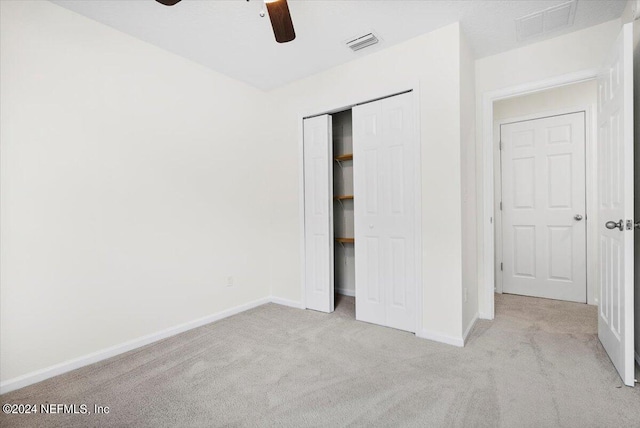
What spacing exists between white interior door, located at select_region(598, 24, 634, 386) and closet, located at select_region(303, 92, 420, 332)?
1247 millimetres

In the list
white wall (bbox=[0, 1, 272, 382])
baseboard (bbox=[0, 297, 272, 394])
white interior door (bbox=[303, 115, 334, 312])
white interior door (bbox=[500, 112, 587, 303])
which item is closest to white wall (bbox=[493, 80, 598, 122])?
white interior door (bbox=[500, 112, 587, 303])

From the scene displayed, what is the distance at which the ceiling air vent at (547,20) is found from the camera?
7.57 ft

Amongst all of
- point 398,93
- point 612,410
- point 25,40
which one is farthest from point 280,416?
point 25,40

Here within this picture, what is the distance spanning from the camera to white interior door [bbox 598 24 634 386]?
1.83 m

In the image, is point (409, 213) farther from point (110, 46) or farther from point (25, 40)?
point (25, 40)

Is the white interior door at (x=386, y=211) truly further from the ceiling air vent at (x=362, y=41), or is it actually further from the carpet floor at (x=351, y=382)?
the ceiling air vent at (x=362, y=41)

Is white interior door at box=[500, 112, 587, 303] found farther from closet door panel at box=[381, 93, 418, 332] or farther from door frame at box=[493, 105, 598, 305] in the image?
closet door panel at box=[381, 93, 418, 332]

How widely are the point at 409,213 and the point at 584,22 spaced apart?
2040mm

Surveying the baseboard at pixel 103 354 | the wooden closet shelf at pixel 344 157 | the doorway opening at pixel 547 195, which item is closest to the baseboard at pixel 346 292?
the baseboard at pixel 103 354

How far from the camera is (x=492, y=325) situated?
113 inches

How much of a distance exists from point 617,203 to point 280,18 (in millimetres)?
2359

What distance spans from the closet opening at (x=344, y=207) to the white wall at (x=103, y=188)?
1.27 meters

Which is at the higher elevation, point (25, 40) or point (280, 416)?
point (25, 40)

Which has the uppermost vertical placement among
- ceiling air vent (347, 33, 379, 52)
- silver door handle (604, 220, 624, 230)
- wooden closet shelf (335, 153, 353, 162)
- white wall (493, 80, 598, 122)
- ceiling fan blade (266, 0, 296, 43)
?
ceiling air vent (347, 33, 379, 52)
